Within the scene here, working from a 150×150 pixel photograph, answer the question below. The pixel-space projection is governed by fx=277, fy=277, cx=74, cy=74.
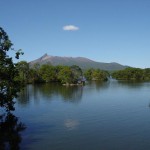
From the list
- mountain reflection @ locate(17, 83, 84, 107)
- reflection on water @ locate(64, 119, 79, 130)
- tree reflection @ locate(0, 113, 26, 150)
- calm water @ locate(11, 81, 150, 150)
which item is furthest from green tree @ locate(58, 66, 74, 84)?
reflection on water @ locate(64, 119, 79, 130)

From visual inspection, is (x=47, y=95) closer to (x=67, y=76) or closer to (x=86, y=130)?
(x=86, y=130)

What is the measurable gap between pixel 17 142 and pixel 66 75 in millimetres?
139365

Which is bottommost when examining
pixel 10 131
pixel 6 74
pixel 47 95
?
pixel 10 131

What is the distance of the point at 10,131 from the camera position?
44375 mm

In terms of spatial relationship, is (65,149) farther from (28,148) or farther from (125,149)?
(125,149)

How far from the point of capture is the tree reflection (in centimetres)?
3659

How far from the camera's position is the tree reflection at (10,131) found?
3659 centimetres

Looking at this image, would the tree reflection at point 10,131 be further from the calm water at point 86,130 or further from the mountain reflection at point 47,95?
the mountain reflection at point 47,95

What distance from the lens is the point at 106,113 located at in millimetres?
59750

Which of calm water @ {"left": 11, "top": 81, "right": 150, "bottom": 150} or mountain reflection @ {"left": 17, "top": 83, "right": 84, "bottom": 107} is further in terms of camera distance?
mountain reflection @ {"left": 17, "top": 83, "right": 84, "bottom": 107}

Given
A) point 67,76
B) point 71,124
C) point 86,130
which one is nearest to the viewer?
point 86,130

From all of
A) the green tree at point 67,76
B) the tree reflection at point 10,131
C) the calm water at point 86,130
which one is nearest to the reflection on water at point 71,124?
the calm water at point 86,130

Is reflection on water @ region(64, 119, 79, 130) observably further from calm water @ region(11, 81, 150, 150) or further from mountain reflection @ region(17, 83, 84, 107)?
mountain reflection @ region(17, 83, 84, 107)

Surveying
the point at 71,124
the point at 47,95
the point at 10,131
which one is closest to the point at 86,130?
the point at 71,124
